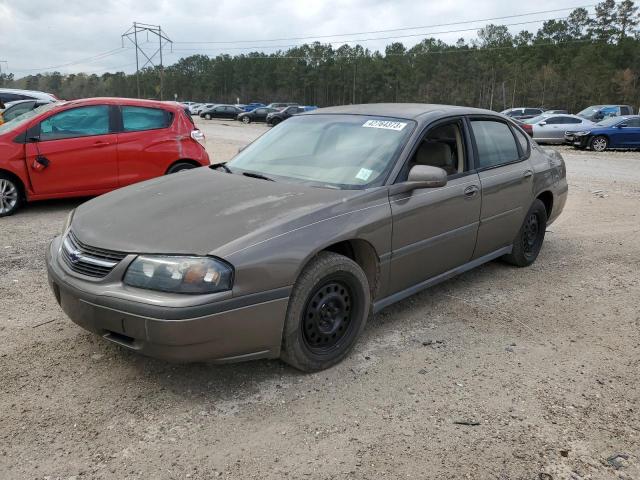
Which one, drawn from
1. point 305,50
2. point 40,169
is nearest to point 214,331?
point 40,169

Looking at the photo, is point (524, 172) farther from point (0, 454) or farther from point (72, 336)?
point (0, 454)

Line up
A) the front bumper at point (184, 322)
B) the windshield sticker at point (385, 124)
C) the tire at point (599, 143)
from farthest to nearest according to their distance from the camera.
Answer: the tire at point (599, 143)
the windshield sticker at point (385, 124)
the front bumper at point (184, 322)

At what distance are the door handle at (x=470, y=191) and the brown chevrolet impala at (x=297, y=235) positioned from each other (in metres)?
0.01

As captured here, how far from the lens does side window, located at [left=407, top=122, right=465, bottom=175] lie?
3986 millimetres

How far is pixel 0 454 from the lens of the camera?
2.52m

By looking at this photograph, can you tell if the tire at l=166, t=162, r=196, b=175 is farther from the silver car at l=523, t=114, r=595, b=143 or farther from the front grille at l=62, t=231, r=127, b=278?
the silver car at l=523, t=114, r=595, b=143

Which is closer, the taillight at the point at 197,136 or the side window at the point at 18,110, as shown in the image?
the taillight at the point at 197,136

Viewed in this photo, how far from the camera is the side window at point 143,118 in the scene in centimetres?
779

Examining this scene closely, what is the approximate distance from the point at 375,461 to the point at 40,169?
6.35 metres

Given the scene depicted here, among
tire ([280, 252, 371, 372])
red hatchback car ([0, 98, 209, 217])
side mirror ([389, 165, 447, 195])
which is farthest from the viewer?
red hatchback car ([0, 98, 209, 217])

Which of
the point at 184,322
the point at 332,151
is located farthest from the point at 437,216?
the point at 184,322

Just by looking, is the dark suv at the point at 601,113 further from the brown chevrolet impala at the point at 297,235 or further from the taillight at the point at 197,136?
the brown chevrolet impala at the point at 297,235

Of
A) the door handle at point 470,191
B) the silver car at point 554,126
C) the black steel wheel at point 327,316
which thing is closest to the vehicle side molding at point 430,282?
the black steel wheel at point 327,316

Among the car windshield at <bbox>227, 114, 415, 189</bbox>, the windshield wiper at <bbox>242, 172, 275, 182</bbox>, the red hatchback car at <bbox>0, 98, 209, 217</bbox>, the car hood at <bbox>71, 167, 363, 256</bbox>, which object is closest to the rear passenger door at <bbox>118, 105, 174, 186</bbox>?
the red hatchback car at <bbox>0, 98, 209, 217</bbox>
